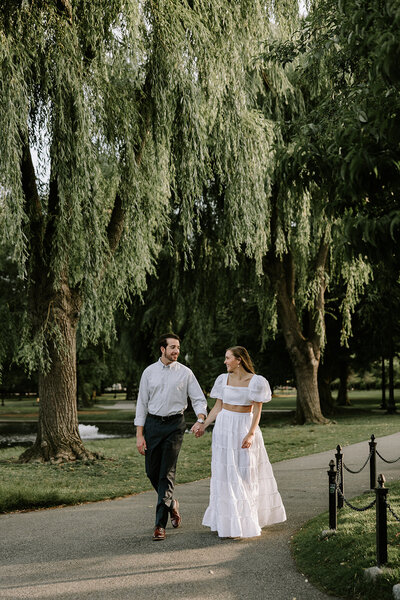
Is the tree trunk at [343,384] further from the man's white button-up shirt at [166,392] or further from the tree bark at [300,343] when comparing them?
the man's white button-up shirt at [166,392]

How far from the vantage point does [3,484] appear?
10289 millimetres

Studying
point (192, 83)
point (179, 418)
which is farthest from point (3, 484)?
point (192, 83)

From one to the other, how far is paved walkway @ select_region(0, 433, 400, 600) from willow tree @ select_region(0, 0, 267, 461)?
442 cm

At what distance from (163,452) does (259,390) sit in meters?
1.19

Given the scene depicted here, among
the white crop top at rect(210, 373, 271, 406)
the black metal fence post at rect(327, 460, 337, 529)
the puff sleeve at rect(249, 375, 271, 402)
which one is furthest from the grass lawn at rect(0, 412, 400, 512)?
the black metal fence post at rect(327, 460, 337, 529)

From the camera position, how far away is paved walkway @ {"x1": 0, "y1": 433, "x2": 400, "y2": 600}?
5.03 metres

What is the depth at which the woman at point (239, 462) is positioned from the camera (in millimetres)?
6535

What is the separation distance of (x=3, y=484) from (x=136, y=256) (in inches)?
201

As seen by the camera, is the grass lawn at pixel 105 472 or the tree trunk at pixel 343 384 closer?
the grass lawn at pixel 105 472

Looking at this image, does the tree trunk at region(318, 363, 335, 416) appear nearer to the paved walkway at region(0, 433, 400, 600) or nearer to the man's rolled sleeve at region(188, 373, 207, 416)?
the paved walkway at region(0, 433, 400, 600)

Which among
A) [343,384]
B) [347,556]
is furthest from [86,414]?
Result: [347,556]

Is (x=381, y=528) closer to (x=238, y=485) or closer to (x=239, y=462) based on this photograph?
(x=238, y=485)

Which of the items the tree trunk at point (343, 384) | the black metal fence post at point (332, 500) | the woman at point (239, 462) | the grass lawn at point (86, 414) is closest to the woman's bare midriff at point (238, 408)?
the woman at point (239, 462)

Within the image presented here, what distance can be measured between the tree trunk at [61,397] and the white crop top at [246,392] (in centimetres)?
621
